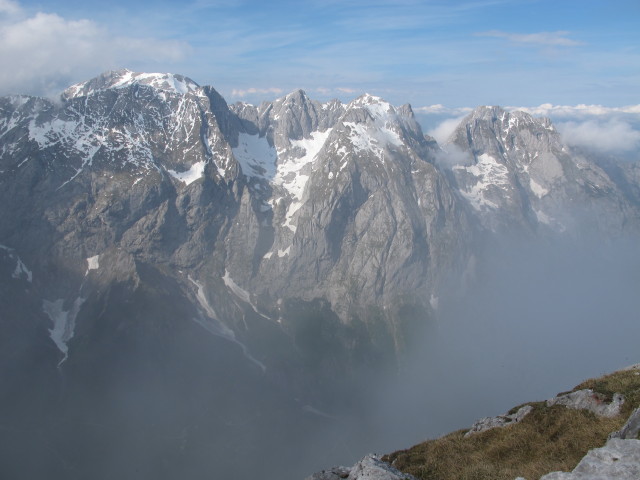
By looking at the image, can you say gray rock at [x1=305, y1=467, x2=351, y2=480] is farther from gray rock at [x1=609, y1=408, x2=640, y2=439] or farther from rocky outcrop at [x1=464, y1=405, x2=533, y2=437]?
gray rock at [x1=609, y1=408, x2=640, y2=439]

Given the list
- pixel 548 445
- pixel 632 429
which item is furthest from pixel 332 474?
pixel 632 429

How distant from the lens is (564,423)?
107 ft

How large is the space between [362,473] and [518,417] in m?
16.3

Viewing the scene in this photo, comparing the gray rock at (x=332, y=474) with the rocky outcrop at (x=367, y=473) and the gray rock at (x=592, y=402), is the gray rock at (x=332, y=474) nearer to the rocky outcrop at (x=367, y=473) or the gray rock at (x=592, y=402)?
the rocky outcrop at (x=367, y=473)

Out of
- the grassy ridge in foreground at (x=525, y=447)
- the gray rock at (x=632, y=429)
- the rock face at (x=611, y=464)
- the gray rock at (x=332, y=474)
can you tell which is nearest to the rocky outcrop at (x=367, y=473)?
the gray rock at (x=332, y=474)

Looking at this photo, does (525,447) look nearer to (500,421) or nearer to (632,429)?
(632,429)

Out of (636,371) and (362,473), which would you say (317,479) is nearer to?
(362,473)

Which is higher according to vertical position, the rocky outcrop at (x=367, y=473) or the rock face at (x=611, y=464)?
the rock face at (x=611, y=464)

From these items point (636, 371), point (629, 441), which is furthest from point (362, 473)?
point (636, 371)

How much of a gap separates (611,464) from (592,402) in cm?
1397

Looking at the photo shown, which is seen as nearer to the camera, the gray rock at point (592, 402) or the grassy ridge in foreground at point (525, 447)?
the grassy ridge in foreground at point (525, 447)

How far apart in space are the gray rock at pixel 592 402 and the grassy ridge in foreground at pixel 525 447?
1.80ft

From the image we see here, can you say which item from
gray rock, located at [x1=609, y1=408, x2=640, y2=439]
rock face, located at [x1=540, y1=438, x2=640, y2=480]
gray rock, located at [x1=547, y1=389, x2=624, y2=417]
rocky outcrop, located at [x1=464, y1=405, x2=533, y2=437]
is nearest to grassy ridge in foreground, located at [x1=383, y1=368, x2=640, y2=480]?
gray rock, located at [x1=547, y1=389, x2=624, y2=417]

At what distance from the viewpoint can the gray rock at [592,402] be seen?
32.8 m
